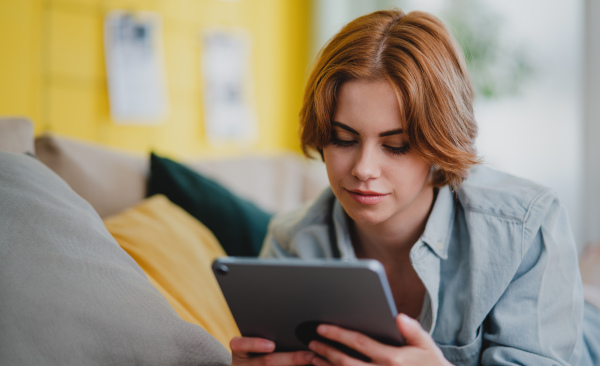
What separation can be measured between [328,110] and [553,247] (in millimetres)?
470

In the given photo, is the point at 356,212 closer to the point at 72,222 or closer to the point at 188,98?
the point at 72,222

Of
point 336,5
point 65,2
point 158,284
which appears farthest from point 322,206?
point 336,5

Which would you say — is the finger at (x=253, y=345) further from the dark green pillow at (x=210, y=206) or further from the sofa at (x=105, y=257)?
the dark green pillow at (x=210, y=206)

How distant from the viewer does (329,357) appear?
78 cm

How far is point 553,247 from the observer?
0.94 m

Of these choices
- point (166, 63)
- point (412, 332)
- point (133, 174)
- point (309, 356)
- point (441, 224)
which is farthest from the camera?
point (166, 63)

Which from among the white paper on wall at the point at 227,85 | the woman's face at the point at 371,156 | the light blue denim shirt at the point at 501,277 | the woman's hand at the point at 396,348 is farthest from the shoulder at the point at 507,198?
the white paper on wall at the point at 227,85

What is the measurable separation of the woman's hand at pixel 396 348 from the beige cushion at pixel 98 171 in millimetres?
826

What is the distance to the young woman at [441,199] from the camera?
2.97 feet

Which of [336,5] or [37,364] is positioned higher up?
[336,5]

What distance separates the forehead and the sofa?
44cm

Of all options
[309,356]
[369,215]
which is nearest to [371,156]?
[369,215]

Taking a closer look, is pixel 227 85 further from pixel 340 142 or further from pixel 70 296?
pixel 70 296

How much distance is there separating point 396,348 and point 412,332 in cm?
4
